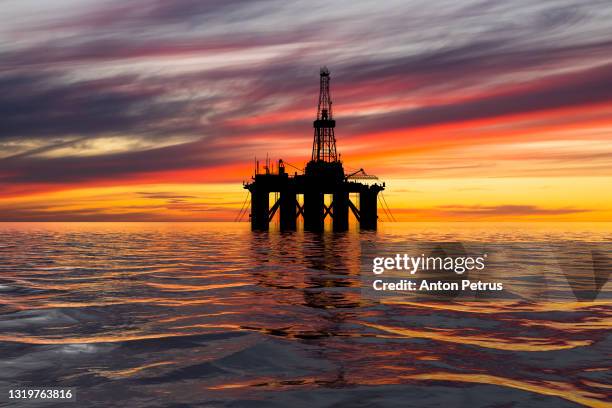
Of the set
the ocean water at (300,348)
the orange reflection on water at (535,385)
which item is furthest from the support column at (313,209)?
the orange reflection on water at (535,385)

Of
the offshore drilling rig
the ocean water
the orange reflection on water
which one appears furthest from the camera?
the offshore drilling rig

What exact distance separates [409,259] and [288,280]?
53.7 feet

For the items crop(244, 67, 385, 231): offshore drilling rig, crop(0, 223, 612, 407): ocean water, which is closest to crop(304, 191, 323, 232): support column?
crop(244, 67, 385, 231): offshore drilling rig

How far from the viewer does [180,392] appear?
867cm

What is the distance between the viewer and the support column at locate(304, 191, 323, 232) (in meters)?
98.5

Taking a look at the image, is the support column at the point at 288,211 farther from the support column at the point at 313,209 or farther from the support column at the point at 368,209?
the support column at the point at 368,209

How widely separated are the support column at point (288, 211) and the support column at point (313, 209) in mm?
2346

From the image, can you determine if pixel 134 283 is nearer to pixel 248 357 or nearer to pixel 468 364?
pixel 248 357

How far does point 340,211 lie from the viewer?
332ft

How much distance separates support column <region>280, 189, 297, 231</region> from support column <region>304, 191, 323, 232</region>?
2.35 meters

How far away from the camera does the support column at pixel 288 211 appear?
98625mm

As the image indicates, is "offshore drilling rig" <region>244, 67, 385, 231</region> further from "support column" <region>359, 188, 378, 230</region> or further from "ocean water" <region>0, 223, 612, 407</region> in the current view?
"ocean water" <region>0, 223, 612, 407</region>

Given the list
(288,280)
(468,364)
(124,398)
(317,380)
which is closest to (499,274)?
(288,280)

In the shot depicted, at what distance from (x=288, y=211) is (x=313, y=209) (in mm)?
4620
